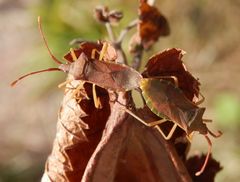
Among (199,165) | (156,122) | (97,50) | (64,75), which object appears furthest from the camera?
(64,75)

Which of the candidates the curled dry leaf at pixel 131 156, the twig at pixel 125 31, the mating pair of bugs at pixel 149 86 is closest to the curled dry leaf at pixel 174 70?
the mating pair of bugs at pixel 149 86

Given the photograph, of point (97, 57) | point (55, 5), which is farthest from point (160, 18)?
point (55, 5)

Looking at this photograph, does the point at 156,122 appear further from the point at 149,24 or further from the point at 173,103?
the point at 149,24

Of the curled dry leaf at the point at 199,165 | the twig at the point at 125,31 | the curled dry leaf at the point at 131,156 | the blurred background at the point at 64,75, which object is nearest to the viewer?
the curled dry leaf at the point at 131,156

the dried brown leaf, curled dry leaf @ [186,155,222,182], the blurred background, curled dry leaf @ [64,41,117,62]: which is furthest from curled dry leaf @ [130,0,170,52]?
the blurred background

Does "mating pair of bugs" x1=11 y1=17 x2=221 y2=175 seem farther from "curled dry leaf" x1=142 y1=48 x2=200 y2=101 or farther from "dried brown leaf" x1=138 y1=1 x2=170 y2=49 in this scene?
"dried brown leaf" x1=138 y1=1 x2=170 y2=49

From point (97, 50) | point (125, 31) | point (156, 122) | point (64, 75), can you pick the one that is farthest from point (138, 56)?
point (64, 75)

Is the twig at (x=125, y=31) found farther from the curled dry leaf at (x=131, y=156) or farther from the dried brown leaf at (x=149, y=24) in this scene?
the curled dry leaf at (x=131, y=156)
